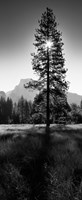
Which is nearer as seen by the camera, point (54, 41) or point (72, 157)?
point (72, 157)

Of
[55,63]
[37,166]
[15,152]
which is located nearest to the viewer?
[37,166]

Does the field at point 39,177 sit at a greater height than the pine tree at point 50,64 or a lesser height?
lesser

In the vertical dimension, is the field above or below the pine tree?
below

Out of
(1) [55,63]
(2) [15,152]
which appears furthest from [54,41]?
(2) [15,152]

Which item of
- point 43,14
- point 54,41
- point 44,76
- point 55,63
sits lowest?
point 44,76

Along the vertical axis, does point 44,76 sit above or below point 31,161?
Answer: above

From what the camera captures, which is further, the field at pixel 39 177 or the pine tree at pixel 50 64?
the pine tree at pixel 50 64

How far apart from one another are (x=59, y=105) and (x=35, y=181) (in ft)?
43.0

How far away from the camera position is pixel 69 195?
258cm

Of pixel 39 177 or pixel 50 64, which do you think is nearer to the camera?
pixel 39 177

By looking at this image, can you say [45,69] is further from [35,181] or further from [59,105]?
[35,181]

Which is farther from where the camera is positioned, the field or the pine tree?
the pine tree

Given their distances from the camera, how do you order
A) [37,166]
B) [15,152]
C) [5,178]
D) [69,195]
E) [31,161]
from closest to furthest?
[69,195], [5,178], [37,166], [31,161], [15,152]

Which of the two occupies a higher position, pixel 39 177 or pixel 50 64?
pixel 50 64
